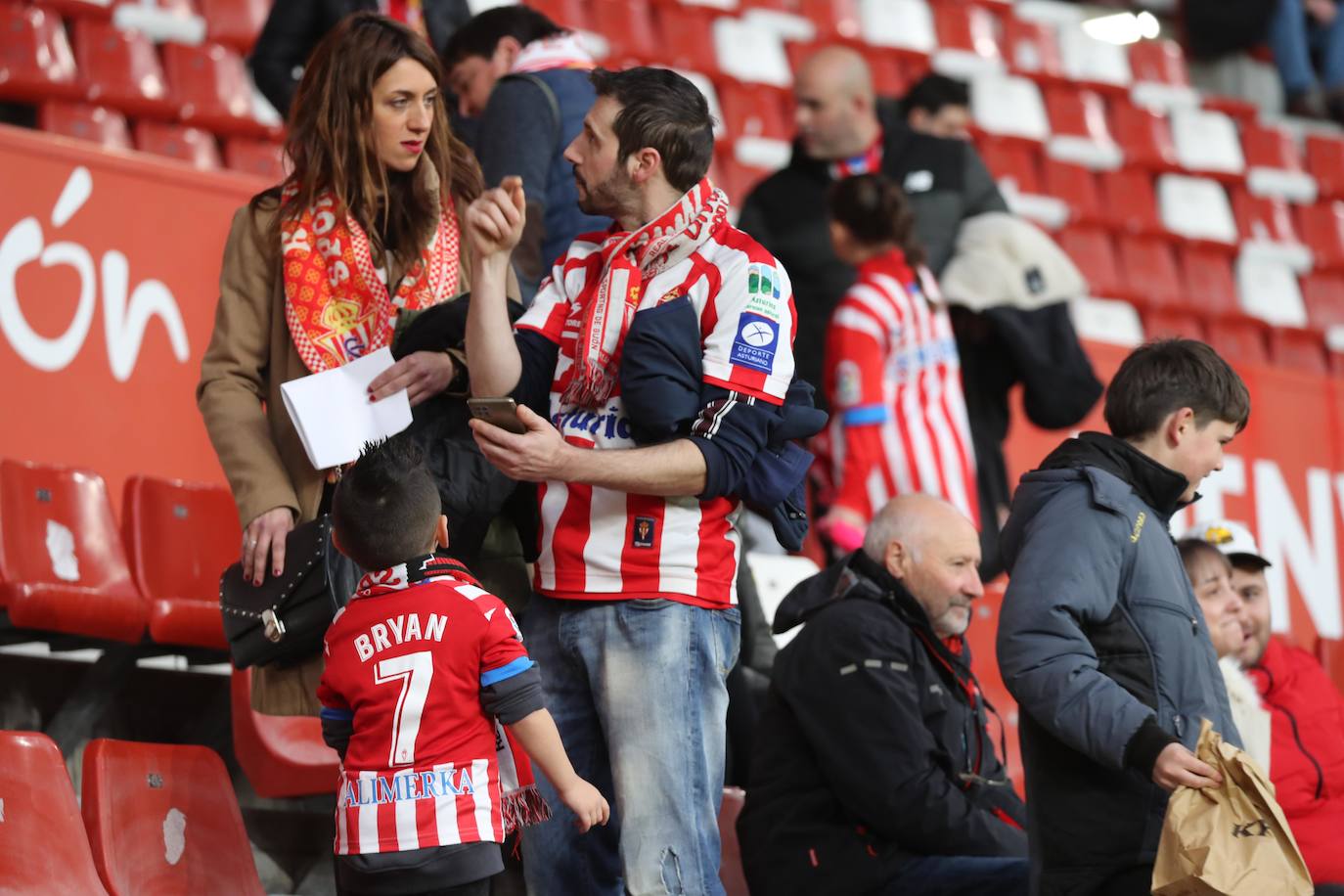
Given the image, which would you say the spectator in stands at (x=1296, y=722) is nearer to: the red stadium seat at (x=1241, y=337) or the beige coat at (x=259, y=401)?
the beige coat at (x=259, y=401)

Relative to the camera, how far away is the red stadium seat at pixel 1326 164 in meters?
10.8

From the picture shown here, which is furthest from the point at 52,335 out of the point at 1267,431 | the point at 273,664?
the point at 1267,431

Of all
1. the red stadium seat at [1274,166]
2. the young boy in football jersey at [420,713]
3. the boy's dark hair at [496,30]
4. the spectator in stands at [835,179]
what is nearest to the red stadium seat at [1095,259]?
the red stadium seat at [1274,166]

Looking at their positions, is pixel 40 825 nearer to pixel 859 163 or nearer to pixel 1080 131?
pixel 859 163

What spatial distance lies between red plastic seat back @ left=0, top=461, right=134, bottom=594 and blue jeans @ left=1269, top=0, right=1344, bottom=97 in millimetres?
8578

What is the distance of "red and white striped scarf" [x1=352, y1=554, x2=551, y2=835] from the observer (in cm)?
268

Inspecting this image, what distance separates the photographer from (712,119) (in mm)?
2842

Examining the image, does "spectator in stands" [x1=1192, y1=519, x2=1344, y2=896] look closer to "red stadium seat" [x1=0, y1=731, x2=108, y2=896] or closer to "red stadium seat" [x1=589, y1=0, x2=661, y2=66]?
"red stadium seat" [x1=0, y1=731, x2=108, y2=896]

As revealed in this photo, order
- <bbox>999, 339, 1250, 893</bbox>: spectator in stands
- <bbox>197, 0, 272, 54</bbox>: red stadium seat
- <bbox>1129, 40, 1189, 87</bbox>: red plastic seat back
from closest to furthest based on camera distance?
<bbox>999, 339, 1250, 893</bbox>: spectator in stands < <bbox>197, 0, 272, 54</bbox>: red stadium seat < <bbox>1129, 40, 1189, 87</bbox>: red plastic seat back

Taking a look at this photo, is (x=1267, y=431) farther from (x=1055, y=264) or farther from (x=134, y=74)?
(x=134, y=74)

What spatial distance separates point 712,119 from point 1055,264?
2.55 m

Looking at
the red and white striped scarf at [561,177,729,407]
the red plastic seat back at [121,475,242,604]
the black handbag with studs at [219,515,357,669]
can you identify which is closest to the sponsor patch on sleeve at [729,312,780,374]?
the red and white striped scarf at [561,177,729,407]

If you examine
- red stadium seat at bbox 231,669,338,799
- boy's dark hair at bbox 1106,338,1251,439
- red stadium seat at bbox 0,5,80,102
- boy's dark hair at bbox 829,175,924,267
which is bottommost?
red stadium seat at bbox 231,669,338,799

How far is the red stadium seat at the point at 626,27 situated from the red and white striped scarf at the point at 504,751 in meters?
6.14
